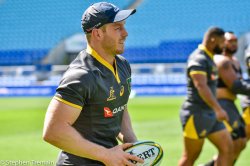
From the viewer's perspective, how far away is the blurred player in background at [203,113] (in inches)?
305

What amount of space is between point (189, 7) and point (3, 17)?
9.44 metres

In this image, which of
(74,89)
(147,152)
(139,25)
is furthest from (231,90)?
(139,25)

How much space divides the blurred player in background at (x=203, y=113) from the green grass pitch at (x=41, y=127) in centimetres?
149

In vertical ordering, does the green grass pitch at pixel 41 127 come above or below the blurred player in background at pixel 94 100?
below

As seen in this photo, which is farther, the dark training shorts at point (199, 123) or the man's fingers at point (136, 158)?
the dark training shorts at point (199, 123)

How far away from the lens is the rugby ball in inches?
158

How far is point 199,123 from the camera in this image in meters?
7.83

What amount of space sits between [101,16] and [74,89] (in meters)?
0.56

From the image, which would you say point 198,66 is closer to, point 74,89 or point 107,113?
point 107,113

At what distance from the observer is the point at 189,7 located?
27078 mm

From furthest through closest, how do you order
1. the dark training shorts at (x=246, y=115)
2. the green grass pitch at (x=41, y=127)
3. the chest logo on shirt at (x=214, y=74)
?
the green grass pitch at (x=41, y=127)
the dark training shorts at (x=246, y=115)
the chest logo on shirt at (x=214, y=74)

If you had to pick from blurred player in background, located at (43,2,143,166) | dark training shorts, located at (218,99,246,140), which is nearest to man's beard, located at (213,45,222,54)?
dark training shorts, located at (218,99,246,140)

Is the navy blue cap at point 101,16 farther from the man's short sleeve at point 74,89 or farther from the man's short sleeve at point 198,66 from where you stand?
the man's short sleeve at point 198,66

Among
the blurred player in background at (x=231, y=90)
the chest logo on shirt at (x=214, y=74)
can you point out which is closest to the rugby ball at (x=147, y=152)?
the chest logo on shirt at (x=214, y=74)
